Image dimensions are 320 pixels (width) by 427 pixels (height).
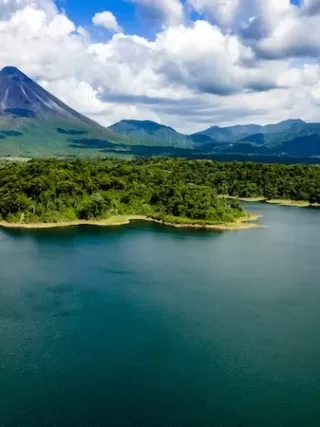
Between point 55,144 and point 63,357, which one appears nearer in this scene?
point 63,357

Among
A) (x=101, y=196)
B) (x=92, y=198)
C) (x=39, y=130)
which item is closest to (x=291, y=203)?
(x=101, y=196)

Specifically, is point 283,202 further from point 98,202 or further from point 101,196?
point 98,202

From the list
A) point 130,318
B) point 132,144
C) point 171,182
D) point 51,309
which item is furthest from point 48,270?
point 132,144

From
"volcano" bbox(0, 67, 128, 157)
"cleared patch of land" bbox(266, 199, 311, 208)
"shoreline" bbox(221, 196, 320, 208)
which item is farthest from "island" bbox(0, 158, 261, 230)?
"volcano" bbox(0, 67, 128, 157)

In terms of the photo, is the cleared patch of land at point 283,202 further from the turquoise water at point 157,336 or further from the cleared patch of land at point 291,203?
the turquoise water at point 157,336

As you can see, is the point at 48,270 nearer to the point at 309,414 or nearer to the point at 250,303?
the point at 250,303

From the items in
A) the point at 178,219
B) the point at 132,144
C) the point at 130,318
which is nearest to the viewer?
the point at 130,318

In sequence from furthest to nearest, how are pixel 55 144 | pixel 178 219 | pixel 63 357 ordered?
pixel 55 144
pixel 178 219
pixel 63 357

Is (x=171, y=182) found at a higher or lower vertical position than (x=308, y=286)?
higher
